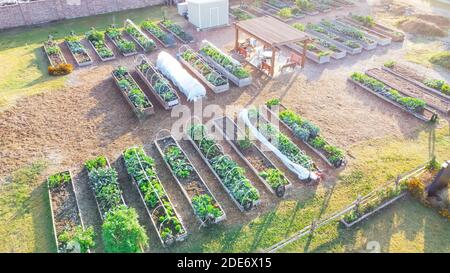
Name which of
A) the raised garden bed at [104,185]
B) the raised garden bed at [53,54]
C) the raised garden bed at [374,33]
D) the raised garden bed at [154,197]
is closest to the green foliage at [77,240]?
the raised garden bed at [104,185]

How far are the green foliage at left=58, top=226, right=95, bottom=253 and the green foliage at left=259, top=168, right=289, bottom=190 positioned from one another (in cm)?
587

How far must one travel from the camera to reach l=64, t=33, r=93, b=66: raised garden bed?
64.8 feet

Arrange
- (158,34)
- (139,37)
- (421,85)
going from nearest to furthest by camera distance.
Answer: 1. (421,85)
2. (139,37)
3. (158,34)

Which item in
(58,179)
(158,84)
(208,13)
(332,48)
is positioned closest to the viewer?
(58,179)

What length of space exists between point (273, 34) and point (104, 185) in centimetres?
1140

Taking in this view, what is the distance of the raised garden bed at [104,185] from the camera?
37.4 ft

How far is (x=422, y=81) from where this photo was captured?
1814 centimetres

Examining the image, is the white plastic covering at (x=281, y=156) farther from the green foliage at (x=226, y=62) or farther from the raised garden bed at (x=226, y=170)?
the green foliage at (x=226, y=62)

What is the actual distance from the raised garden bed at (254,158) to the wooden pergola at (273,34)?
4.88 metres

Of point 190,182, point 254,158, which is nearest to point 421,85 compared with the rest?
point 254,158

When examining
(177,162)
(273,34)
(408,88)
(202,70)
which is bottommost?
(177,162)

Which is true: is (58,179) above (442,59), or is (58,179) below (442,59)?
below

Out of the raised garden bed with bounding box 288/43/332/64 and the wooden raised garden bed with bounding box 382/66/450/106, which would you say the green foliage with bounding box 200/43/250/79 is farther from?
the wooden raised garden bed with bounding box 382/66/450/106

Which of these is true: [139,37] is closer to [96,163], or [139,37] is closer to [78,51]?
[78,51]
